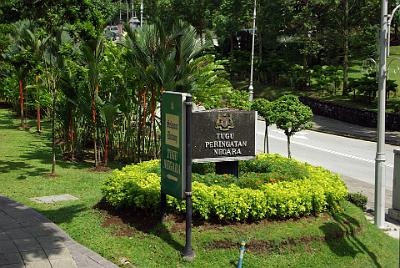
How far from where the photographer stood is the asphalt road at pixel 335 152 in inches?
767

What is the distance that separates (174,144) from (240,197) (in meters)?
1.46

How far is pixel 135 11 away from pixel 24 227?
65.9m

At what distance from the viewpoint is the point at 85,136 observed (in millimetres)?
18188

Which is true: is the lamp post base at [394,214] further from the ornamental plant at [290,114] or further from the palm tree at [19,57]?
the palm tree at [19,57]

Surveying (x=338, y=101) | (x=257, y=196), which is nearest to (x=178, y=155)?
(x=257, y=196)

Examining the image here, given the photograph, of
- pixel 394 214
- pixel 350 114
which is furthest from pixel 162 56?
pixel 350 114

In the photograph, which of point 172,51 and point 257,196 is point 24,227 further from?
point 172,51

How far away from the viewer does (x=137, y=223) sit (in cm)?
970

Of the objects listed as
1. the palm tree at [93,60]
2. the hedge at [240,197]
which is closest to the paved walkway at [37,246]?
the hedge at [240,197]

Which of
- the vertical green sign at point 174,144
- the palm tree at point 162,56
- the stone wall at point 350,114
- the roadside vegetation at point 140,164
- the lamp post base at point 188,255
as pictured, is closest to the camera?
the lamp post base at point 188,255

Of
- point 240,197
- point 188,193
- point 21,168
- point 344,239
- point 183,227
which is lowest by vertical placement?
point 344,239

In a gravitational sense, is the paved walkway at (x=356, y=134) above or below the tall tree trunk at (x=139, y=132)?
below

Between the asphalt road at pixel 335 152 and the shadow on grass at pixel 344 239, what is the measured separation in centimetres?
725

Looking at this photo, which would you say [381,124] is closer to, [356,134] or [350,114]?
[356,134]
